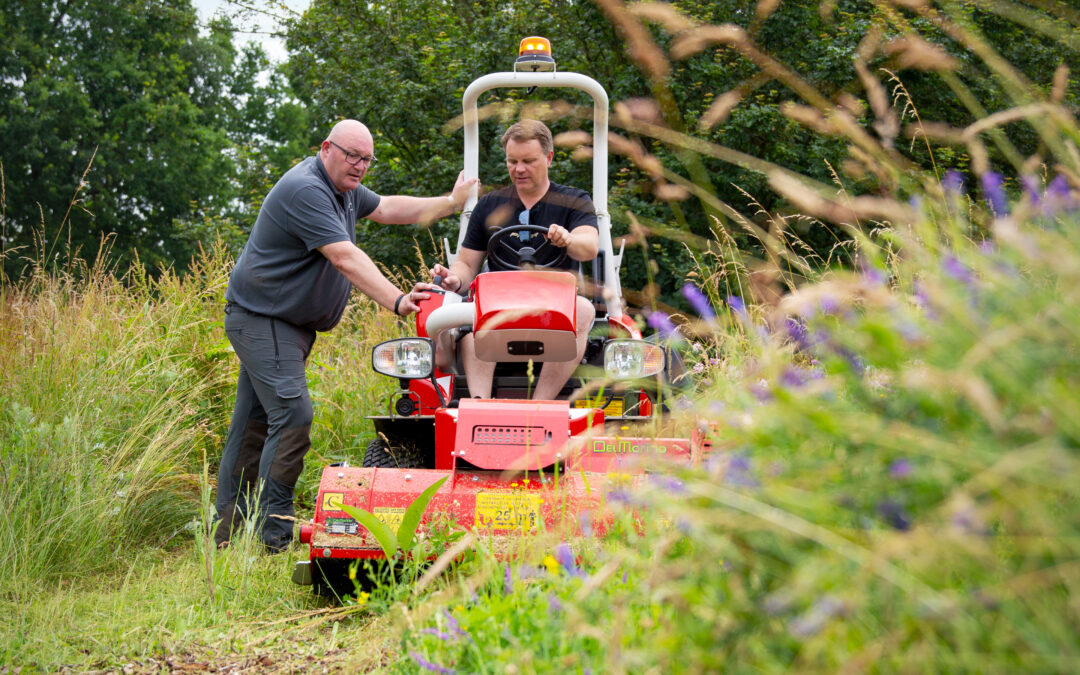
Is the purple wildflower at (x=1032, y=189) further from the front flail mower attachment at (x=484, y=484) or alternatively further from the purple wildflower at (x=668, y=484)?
the front flail mower attachment at (x=484, y=484)

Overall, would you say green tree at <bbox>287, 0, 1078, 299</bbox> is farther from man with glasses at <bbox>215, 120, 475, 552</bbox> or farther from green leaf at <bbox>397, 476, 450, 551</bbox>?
green leaf at <bbox>397, 476, 450, 551</bbox>

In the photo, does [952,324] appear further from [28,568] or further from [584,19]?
[584,19]

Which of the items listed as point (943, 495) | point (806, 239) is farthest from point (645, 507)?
point (806, 239)

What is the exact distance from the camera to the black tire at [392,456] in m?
4.06

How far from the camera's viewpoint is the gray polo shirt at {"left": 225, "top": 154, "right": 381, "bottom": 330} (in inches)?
170

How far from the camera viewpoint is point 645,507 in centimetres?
216

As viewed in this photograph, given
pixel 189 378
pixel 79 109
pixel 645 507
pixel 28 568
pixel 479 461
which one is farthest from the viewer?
pixel 79 109

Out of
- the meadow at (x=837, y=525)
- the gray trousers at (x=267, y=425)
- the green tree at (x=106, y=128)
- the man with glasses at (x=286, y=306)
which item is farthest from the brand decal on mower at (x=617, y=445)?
the green tree at (x=106, y=128)

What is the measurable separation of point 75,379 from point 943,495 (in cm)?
453

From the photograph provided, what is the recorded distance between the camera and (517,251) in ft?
14.6

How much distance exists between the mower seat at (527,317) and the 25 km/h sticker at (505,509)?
2.84 ft

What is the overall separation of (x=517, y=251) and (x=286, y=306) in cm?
104

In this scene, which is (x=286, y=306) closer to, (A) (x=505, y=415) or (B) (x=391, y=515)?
(A) (x=505, y=415)

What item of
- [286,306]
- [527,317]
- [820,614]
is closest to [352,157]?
[286,306]
